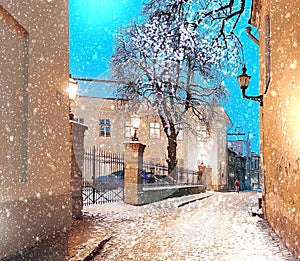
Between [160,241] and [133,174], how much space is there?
8.13 meters

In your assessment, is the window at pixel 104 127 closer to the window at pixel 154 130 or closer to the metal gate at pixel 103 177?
the window at pixel 154 130

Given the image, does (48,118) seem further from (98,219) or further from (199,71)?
(199,71)

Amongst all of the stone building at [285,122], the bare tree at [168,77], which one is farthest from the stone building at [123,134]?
the stone building at [285,122]

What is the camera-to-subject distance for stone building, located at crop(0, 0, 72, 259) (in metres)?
6.52

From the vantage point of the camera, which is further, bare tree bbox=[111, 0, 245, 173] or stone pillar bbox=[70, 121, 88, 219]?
bare tree bbox=[111, 0, 245, 173]

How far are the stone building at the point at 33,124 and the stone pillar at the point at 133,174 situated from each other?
286 inches

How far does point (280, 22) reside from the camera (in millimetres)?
8344

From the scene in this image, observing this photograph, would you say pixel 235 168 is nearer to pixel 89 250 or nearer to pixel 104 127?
pixel 104 127

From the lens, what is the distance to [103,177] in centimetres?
1725

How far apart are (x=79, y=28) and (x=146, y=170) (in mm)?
108018

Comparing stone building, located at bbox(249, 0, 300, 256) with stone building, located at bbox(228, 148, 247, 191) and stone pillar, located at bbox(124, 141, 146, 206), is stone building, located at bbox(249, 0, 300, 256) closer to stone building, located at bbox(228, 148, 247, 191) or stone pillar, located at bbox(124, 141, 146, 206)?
stone pillar, located at bbox(124, 141, 146, 206)

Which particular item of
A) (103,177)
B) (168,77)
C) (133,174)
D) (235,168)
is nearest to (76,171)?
(133,174)

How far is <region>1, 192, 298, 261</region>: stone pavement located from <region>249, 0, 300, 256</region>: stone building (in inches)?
21.1

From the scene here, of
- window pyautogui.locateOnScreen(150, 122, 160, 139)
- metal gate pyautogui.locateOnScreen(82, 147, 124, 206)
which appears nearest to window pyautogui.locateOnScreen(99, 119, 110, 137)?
window pyautogui.locateOnScreen(150, 122, 160, 139)
